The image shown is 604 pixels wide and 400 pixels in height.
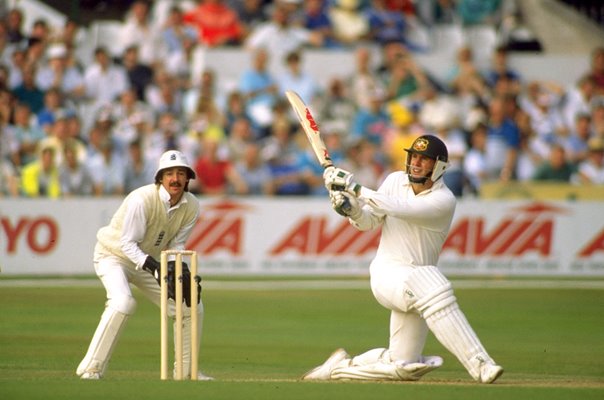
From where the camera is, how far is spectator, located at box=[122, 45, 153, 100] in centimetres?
1722

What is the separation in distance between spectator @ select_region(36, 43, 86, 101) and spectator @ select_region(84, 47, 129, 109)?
0.12 m

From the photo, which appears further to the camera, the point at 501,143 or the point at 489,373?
the point at 501,143

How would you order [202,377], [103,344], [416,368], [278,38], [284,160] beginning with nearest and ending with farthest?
[416,368]
[103,344]
[202,377]
[284,160]
[278,38]

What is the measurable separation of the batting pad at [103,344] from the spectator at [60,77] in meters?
9.22

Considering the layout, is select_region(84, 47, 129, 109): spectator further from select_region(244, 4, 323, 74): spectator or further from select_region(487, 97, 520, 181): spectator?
select_region(487, 97, 520, 181): spectator

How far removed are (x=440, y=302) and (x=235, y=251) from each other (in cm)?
774

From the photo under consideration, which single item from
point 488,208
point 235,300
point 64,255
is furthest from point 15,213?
point 488,208

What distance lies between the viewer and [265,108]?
17.1 metres

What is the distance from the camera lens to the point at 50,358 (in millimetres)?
9539

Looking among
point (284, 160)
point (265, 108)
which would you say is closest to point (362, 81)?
point (265, 108)

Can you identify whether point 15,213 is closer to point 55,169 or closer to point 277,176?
point 55,169

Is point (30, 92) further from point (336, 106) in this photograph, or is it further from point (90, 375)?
point (90, 375)

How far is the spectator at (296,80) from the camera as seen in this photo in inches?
675

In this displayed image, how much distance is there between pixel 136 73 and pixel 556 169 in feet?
18.4
